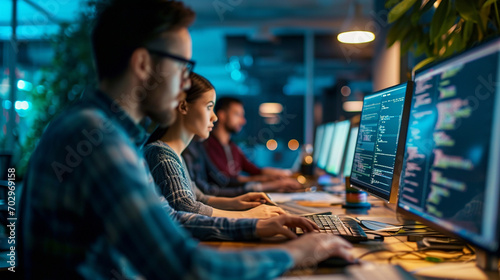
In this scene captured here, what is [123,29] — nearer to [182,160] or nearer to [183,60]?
[183,60]

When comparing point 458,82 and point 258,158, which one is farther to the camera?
point 258,158

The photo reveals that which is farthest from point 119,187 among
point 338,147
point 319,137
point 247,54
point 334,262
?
point 247,54

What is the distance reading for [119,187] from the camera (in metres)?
0.69

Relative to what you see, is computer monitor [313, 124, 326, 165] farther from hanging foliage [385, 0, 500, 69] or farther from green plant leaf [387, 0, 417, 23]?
green plant leaf [387, 0, 417, 23]

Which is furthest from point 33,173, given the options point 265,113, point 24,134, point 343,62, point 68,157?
point 265,113

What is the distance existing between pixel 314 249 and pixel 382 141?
676 millimetres

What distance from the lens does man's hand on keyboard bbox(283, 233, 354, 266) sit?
0.85 m

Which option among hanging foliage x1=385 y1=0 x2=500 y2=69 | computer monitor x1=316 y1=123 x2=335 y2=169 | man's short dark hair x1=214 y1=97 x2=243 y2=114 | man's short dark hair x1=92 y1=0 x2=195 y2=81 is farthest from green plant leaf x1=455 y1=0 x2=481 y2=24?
man's short dark hair x1=214 y1=97 x2=243 y2=114

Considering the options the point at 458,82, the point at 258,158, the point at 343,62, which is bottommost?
the point at 258,158

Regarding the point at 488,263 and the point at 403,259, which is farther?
the point at 403,259

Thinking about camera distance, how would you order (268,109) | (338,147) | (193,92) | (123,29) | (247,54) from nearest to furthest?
(123,29), (193,92), (338,147), (247,54), (268,109)

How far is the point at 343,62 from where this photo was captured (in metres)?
7.19

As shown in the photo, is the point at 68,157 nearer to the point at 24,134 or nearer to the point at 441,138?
the point at 441,138

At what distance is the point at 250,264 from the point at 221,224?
532mm
